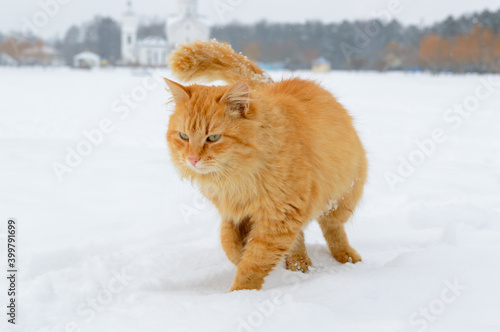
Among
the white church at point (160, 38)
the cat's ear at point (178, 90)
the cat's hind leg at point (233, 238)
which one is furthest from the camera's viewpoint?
the white church at point (160, 38)

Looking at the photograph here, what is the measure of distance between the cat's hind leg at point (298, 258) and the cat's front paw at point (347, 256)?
249 millimetres

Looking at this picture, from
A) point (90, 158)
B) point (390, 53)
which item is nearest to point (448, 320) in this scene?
point (90, 158)

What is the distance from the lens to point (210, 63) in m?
2.74

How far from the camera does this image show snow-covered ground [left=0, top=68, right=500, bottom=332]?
178 cm

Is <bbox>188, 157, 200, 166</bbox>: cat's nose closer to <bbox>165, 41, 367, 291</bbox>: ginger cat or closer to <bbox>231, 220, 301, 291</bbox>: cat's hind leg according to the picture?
<bbox>165, 41, 367, 291</bbox>: ginger cat

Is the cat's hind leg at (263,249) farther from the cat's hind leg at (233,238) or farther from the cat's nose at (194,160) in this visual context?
the cat's nose at (194,160)

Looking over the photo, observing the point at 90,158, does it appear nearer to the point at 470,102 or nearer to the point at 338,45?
the point at 470,102

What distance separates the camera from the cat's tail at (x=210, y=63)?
2695 mm

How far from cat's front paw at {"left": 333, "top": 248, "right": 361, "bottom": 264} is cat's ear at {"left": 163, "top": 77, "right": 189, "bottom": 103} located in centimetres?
142

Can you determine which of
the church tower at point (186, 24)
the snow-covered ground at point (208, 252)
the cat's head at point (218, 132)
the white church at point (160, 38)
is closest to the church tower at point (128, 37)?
the white church at point (160, 38)

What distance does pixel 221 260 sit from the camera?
2719mm

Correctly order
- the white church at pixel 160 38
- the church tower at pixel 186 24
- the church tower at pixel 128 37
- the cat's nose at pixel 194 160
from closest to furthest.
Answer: the cat's nose at pixel 194 160 < the church tower at pixel 186 24 < the white church at pixel 160 38 < the church tower at pixel 128 37

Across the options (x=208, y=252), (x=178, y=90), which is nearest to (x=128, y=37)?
(x=208, y=252)

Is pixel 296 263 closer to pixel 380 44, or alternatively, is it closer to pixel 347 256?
pixel 347 256
